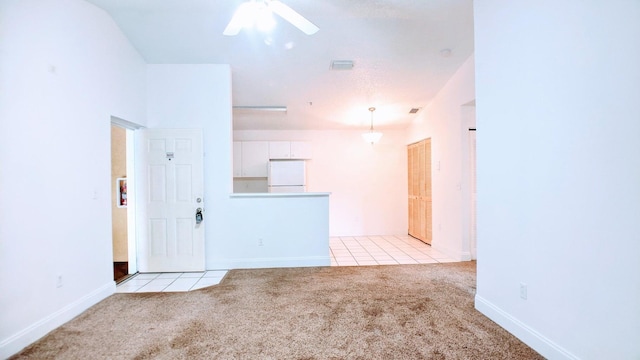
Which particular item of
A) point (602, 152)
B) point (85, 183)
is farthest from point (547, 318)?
point (85, 183)

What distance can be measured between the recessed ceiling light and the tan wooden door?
2.25m

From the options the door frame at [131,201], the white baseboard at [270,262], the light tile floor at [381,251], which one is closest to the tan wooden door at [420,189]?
the light tile floor at [381,251]

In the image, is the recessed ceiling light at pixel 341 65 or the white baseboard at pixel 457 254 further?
the white baseboard at pixel 457 254

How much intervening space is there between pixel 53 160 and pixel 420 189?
213 inches

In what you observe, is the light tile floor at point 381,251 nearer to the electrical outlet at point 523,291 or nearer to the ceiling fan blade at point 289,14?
the electrical outlet at point 523,291

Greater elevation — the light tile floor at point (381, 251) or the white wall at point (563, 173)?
the white wall at point (563, 173)

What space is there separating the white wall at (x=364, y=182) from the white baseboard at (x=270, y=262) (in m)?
2.29

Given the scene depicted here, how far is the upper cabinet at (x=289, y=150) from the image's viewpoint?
19.5 feet

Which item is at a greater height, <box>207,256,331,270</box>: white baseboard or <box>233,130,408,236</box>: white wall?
<box>233,130,408,236</box>: white wall

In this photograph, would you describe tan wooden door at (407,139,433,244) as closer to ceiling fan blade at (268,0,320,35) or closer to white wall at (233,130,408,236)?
white wall at (233,130,408,236)

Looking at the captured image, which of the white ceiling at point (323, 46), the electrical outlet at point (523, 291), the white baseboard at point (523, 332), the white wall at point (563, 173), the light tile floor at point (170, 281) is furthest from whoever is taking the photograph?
the light tile floor at point (170, 281)

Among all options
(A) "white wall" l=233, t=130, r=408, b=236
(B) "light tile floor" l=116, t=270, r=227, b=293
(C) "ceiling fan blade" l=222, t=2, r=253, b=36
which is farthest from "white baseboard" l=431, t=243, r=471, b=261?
(C) "ceiling fan blade" l=222, t=2, r=253, b=36

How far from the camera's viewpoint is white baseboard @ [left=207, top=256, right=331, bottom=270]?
383cm

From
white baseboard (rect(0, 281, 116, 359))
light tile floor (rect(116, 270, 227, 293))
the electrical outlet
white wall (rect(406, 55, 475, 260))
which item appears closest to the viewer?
white baseboard (rect(0, 281, 116, 359))
